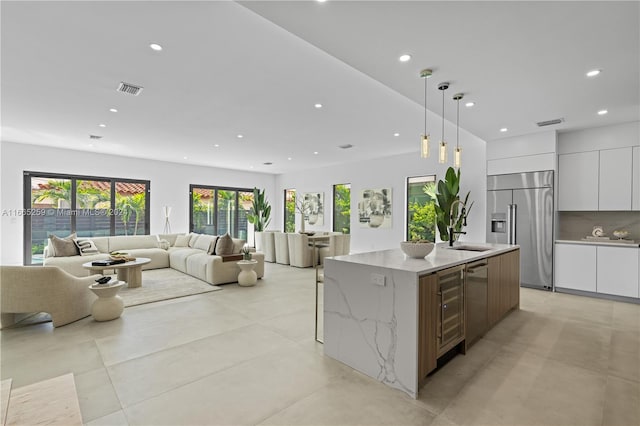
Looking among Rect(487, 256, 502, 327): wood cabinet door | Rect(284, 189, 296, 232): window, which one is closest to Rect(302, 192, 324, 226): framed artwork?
Rect(284, 189, 296, 232): window

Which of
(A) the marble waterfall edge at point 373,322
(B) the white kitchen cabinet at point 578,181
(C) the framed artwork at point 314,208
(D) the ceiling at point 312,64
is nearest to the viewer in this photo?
(A) the marble waterfall edge at point 373,322

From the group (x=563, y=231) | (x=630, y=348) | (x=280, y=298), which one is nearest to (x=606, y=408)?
(x=630, y=348)

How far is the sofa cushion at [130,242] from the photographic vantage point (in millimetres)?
7363

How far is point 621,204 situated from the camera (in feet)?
16.1

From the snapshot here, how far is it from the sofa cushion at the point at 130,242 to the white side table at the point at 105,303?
4157 mm

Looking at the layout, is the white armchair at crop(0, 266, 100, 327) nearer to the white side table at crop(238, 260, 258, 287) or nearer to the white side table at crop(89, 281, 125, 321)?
the white side table at crop(89, 281, 125, 321)

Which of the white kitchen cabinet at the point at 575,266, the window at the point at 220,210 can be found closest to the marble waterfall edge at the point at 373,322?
the white kitchen cabinet at the point at 575,266

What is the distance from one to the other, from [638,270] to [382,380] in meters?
4.77

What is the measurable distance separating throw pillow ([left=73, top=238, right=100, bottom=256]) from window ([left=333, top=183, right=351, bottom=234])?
21.0ft

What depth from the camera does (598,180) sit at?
201 inches

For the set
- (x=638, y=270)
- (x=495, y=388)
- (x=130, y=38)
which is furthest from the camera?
(x=638, y=270)

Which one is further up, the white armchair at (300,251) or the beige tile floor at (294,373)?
the white armchair at (300,251)

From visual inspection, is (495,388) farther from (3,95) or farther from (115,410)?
(3,95)

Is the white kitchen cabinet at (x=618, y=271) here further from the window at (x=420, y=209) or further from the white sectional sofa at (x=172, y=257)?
the white sectional sofa at (x=172, y=257)
